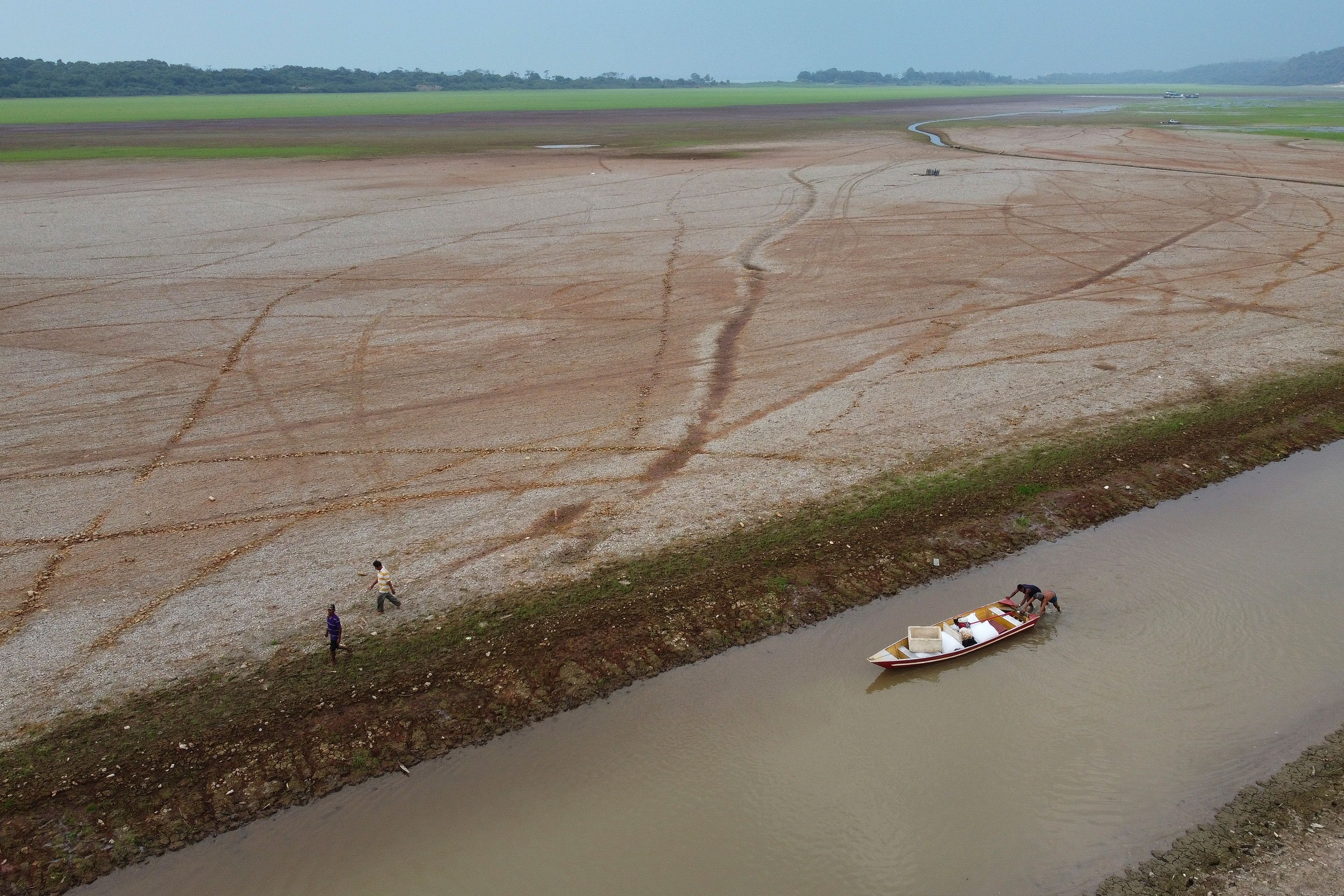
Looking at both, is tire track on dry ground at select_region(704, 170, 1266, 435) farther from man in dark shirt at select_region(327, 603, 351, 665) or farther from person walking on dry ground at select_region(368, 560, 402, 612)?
man in dark shirt at select_region(327, 603, 351, 665)

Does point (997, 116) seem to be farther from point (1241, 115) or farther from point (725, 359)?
point (725, 359)

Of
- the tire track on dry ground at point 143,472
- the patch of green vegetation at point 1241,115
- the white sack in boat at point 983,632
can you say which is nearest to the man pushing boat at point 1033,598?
the white sack in boat at point 983,632

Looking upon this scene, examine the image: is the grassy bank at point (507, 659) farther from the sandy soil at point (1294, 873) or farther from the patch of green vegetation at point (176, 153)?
the patch of green vegetation at point (176, 153)

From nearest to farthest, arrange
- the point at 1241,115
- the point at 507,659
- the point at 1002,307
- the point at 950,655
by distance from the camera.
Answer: the point at 950,655
the point at 507,659
the point at 1002,307
the point at 1241,115

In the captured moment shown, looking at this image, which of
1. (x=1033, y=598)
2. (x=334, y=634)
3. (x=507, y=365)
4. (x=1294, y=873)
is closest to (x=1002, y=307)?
(x=507, y=365)

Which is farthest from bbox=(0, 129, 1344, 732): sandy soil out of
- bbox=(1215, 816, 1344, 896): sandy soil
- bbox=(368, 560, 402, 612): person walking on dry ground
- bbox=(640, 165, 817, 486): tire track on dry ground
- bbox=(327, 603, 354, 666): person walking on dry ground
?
bbox=(1215, 816, 1344, 896): sandy soil

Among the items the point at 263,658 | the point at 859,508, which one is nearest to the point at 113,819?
the point at 263,658
